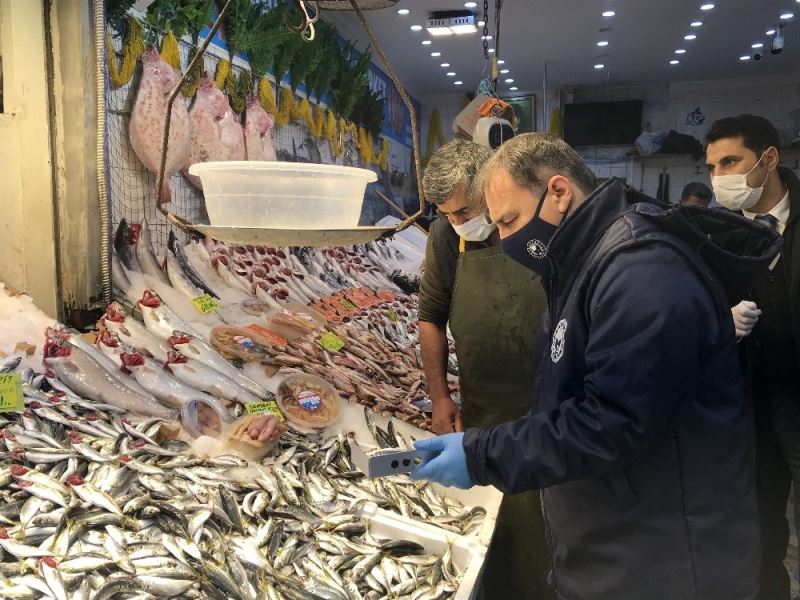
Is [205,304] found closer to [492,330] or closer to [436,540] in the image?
[492,330]

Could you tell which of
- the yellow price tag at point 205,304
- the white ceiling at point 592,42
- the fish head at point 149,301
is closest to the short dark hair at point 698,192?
the white ceiling at point 592,42

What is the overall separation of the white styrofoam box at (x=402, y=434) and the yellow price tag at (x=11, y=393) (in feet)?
4.21

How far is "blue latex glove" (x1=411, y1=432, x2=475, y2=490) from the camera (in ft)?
5.33

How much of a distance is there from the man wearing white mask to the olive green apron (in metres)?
0.83

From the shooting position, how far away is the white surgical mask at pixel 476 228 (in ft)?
9.40

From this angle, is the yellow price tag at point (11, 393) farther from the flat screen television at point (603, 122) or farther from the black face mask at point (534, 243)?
the flat screen television at point (603, 122)

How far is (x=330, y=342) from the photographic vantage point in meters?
4.04

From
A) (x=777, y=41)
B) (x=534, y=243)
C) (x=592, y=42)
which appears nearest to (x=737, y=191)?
(x=534, y=243)

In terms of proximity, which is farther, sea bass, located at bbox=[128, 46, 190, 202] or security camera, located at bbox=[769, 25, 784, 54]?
security camera, located at bbox=[769, 25, 784, 54]

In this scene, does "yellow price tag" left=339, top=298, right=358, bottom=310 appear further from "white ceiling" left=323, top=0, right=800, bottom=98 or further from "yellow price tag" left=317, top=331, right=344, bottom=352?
"white ceiling" left=323, top=0, right=800, bottom=98

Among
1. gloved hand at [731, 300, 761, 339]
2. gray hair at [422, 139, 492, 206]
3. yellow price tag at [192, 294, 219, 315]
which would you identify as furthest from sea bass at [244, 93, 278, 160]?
gloved hand at [731, 300, 761, 339]

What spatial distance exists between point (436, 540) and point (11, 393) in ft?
5.79

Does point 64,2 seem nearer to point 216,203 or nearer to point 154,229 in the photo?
point 154,229

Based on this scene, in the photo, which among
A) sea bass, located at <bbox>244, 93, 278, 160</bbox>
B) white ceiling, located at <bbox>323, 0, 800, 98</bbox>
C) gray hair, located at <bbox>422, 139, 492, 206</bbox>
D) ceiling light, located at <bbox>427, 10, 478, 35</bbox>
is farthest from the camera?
white ceiling, located at <bbox>323, 0, 800, 98</bbox>
